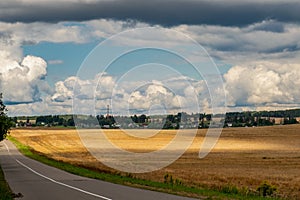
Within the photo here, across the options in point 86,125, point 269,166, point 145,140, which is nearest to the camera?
point 86,125

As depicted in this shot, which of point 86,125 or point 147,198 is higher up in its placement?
point 86,125

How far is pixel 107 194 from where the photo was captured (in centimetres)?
2123

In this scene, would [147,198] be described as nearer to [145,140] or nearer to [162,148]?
[162,148]

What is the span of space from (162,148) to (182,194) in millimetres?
65079

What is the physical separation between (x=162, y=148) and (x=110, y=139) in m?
29.0

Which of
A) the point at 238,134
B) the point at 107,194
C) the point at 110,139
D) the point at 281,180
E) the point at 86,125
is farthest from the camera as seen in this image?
the point at 238,134

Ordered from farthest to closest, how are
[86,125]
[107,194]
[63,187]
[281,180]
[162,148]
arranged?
1. [162,148]
2. [86,125]
3. [281,180]
4. [63,187]
5. [107,194]

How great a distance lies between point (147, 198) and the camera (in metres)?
19.6

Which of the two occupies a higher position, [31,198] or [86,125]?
[86,125]

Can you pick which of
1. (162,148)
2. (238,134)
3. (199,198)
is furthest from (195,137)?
(199,198)

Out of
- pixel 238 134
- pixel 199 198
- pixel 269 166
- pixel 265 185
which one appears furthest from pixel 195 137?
pixel 199 198

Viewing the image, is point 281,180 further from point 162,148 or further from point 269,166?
point 162,148

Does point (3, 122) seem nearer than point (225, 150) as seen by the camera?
Yes

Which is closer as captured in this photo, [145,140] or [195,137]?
[145,140]
